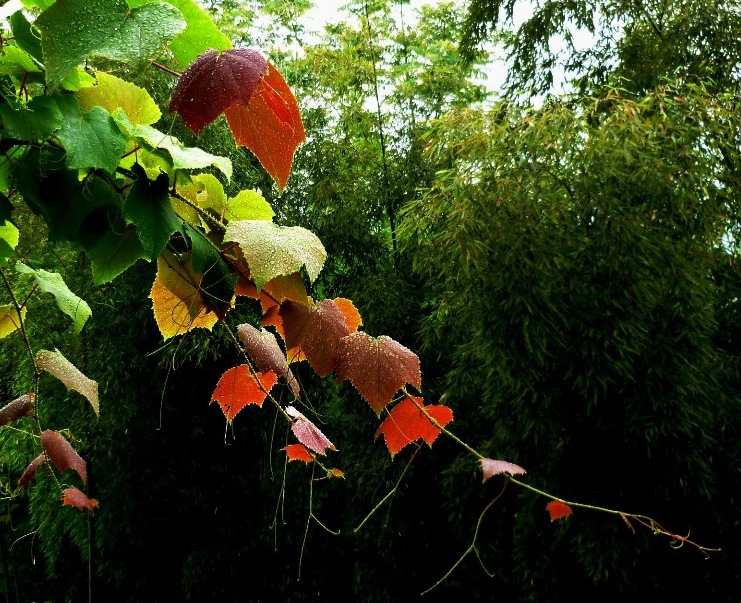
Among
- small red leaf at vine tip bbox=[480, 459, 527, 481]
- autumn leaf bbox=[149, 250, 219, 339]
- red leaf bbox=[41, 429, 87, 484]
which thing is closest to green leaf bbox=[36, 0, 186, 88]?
autumn leaf bbox=[149, 250, 219, 339]

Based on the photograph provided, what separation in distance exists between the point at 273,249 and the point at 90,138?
0.13 meters

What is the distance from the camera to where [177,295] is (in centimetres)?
52

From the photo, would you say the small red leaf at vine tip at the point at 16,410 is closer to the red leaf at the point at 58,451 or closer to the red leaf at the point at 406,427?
the red leaf at the point at 58,451

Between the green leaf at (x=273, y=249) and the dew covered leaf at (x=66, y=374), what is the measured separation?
12.5 inches

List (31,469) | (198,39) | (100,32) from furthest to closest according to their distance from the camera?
(31,469)
(198,39)
(100,32)

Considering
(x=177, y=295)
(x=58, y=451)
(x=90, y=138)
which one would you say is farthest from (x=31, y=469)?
(x=90, y=138)

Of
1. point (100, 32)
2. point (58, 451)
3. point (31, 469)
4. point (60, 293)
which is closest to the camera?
point (100, 32)

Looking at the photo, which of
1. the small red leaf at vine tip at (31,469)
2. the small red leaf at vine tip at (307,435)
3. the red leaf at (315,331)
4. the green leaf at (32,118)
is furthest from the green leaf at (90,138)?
the small red leaf at vine tip at (31,469)

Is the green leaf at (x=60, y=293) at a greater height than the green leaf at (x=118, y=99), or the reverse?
the green leaf at (x=118, y=99)

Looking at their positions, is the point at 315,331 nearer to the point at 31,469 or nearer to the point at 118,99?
the point at 118,99

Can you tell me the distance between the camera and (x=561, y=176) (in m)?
2.71

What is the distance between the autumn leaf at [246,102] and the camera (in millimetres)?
399

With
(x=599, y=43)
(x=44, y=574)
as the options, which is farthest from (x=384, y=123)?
(x=44, y=574)

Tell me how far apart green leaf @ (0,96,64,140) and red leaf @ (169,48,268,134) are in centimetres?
8
